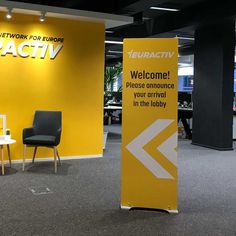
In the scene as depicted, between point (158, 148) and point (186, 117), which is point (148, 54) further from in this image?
point (186, 117)

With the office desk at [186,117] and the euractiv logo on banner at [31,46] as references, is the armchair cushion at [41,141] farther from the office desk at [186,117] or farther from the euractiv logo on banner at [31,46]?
the office desk at [186,117]

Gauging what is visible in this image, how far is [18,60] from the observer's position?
6691mm

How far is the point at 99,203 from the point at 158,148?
1.00 meters

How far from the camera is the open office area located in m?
4.03

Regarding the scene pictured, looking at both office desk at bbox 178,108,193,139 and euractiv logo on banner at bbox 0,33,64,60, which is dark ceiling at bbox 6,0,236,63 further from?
office desk at bbox 178,108,193,139

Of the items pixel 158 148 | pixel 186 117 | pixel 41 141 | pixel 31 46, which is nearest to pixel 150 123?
pixel 158 148

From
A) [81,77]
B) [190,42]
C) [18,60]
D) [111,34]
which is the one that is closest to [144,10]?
[111,34]

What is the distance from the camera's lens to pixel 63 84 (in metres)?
7.07

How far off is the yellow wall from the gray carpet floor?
26.2 inches

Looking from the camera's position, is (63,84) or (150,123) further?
(63,84)

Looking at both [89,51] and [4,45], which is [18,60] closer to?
[4,45]

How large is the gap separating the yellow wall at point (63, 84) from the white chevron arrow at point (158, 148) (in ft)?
10.5

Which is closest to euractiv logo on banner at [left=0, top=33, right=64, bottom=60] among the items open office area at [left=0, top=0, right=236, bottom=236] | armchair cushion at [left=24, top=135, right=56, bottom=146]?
open office area at [left=0, top=0, right=236, bottom=236]

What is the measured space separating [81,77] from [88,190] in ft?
9.27
